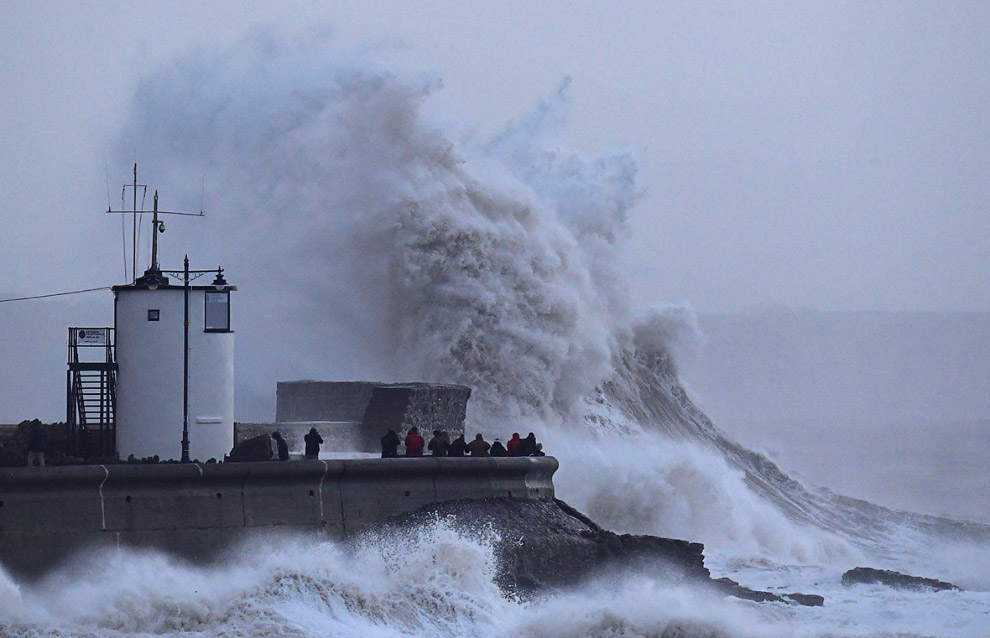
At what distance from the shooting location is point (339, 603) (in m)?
14.4

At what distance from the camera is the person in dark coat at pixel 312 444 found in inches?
613

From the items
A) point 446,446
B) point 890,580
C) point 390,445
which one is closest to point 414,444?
point 390,445

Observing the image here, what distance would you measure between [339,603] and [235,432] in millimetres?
2727

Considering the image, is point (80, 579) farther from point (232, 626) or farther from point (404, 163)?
point (404, 163)

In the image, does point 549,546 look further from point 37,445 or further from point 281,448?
point 37,445

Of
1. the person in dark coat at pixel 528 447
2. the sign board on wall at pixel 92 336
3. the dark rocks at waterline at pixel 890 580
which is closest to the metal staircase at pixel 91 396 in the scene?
the sign board on wall at pixel 92 336

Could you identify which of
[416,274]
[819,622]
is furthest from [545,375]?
[819,622]

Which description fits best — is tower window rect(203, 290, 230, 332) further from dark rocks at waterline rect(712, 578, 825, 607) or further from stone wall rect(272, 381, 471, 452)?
dark rocks at waterline rect(712, 578, 825, 607)

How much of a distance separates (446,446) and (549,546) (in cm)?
162

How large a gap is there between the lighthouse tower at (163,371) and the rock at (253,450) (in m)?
0.43

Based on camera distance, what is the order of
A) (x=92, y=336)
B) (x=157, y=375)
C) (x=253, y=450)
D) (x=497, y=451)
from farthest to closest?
1. (x=497, y=451)
2. (x=92, y=336)
3. (x=157, y=375)
4. (x=253, y=450)

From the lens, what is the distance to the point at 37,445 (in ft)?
45.9

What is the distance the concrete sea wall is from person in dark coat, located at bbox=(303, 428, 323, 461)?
421 millimetres

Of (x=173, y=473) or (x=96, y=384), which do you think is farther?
(x=96, y=384)
